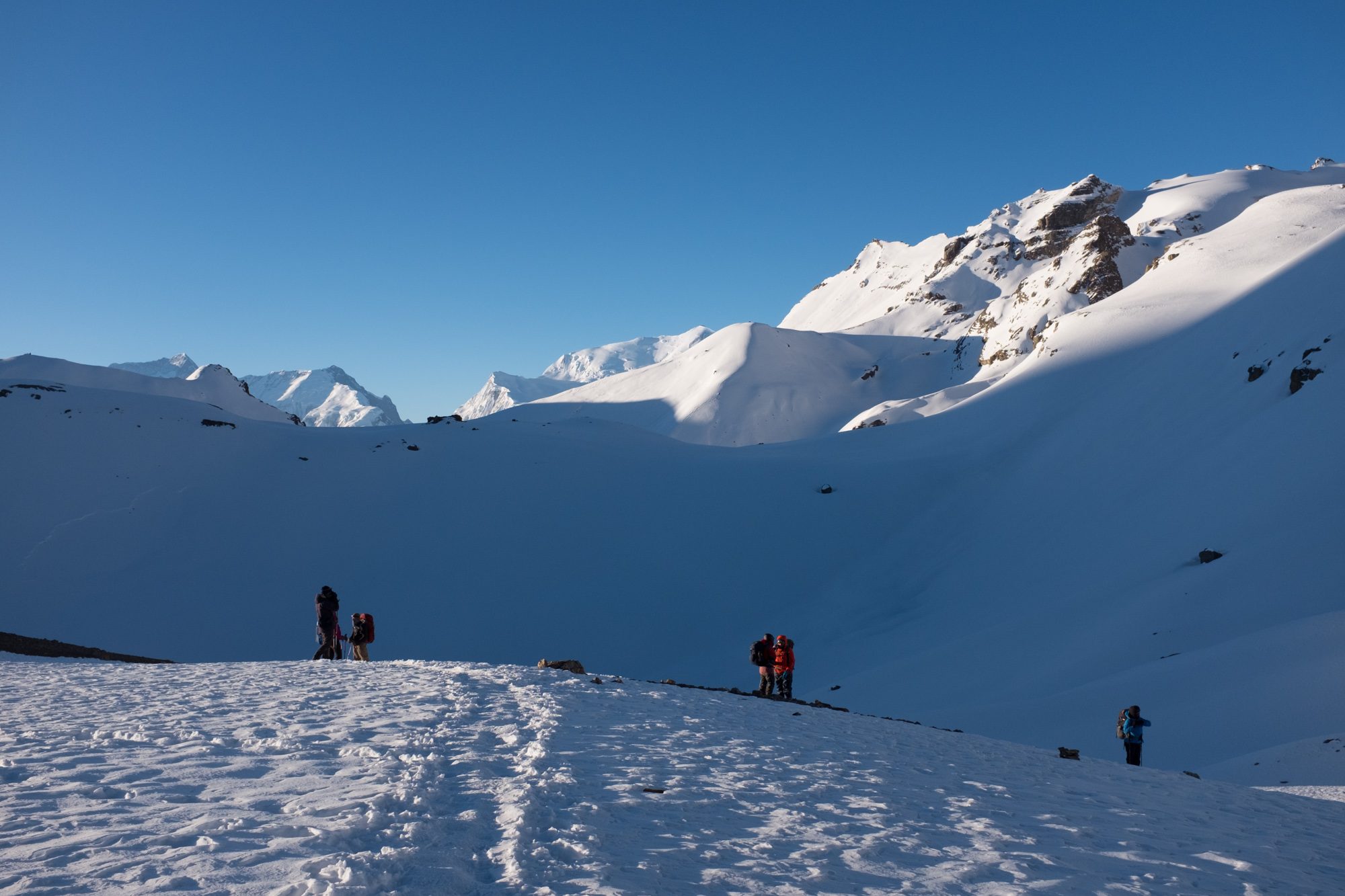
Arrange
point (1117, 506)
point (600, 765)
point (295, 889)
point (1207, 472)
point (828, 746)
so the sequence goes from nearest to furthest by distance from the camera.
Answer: point (295, 889) → point (600, 765) → point (828, 746) → point (1207, 472) → point (1117, 506)

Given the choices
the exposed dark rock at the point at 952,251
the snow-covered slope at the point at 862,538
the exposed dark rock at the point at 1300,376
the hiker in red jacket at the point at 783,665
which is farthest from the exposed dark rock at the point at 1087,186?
the hiker in red jacket at the point at 783,665

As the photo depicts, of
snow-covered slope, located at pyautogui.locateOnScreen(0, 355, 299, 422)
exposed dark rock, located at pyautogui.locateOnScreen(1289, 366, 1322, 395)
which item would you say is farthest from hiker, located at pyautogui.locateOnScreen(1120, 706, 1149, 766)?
snow-covered slope, located at pyautogui.locateOnScreen(0, 355, 299, 422)

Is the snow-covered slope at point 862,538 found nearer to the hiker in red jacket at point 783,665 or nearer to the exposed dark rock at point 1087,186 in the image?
the hiker in red jacket at point 783,665

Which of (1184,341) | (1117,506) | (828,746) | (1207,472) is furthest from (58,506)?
(1184,341)

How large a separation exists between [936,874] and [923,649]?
17.5 meters

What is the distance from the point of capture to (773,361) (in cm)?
8231

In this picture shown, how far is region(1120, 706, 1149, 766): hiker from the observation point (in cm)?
1140

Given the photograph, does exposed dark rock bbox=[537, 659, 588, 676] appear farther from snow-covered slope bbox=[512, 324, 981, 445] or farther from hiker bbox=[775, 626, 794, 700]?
snow-covered slope bbox=[512, 324, 981, 445]

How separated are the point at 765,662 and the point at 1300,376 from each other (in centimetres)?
2123

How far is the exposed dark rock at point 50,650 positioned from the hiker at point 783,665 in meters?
12.9

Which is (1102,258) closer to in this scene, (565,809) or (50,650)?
(50,650)

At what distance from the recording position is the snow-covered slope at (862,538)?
1689 cm

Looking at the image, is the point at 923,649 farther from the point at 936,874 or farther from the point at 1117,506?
the point at 936,874

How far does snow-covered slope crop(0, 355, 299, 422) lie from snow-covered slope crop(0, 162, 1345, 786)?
3261 centimetres
